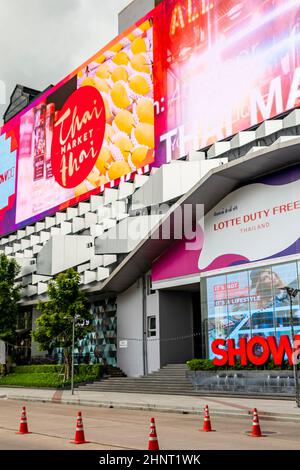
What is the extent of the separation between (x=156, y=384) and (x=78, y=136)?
3149 centimetres

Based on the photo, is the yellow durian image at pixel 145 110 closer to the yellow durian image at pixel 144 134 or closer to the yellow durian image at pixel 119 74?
the yellow durian image at pixel 144 134

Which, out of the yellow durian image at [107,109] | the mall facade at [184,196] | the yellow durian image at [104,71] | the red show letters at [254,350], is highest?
the yellow durian image at [104,71]

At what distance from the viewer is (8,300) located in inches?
2030

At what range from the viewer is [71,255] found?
1978 inches

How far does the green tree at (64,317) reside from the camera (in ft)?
135

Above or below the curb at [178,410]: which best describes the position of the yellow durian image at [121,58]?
above

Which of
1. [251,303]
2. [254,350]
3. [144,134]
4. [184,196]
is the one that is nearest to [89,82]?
[144,134]

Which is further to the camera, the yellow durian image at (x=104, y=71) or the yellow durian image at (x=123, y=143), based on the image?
the yellow durian image at (x=104, y=71)

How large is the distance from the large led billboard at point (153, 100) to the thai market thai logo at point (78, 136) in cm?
11

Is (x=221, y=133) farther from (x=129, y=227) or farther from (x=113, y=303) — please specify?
(x=113, y=303)

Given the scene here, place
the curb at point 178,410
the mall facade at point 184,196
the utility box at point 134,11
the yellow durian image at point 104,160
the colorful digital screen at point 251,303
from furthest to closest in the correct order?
the utility box at point 134,11, the yellow durian image at point 104,160, the mall facade at point 184,196, the colorful digital screen at point 251,303, the curb at point 178,410

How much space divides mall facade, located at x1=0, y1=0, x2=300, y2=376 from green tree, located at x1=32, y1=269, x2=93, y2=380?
2.25m

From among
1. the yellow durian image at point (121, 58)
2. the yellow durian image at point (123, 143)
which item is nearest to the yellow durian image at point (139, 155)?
the yellow durian image at point (123, 143)

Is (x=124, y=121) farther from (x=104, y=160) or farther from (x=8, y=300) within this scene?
(x=8, y=300)
